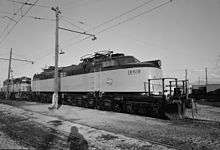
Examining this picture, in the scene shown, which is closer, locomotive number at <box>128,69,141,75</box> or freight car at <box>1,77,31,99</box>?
locomotive number at <box>128,69,141,75</box>

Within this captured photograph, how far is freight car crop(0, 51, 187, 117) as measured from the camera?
1186 cm

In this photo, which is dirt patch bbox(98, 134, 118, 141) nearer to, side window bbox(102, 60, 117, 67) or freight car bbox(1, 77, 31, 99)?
side window bbox(102, 60, 117, 67)

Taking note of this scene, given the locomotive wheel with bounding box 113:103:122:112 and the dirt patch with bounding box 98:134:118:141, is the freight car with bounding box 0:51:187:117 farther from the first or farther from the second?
the dirt patch with bounding box 98:134:118:141

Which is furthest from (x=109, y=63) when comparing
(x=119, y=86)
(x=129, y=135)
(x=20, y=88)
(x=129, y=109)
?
(x=20, y=88)

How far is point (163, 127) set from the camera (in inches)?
360

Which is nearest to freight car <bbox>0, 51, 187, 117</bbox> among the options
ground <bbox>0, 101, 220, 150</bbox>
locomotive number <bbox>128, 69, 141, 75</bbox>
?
locomotive number <bbox>128, 69, 141, 75</bbox>

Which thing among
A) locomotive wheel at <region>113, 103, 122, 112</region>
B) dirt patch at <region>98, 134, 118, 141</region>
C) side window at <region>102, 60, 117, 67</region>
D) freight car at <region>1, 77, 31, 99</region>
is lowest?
dirt patch at <region>98, 134, 118, 141</region>

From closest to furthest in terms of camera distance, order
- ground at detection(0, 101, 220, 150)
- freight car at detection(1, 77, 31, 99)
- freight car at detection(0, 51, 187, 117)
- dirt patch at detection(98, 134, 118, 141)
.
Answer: ground at detection(0, 101, 220, 150) < dirt patch at detection(98, 134, 118, 141) < freight car at detection(0, 51, 187, 117) < freight car at detection(1, 77, 31, 99)

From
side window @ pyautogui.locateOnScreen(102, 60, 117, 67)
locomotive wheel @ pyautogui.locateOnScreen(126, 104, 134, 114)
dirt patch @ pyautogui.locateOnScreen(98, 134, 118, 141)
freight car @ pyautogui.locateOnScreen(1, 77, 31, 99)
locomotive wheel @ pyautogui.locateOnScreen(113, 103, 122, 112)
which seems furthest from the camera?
freight car @ pyautogui.locateOnScreen(1, 77, 31, 99)

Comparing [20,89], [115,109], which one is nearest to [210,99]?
[115,109]

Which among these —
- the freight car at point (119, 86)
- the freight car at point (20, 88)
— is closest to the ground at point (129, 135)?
the freight car at point (119, 86)

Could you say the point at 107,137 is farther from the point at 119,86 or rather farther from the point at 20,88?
the point at 20,88

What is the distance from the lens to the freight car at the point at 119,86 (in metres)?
11.9

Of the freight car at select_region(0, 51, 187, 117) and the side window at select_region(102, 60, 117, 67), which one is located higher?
the side window at select_region(102, 60, 117, 67)
